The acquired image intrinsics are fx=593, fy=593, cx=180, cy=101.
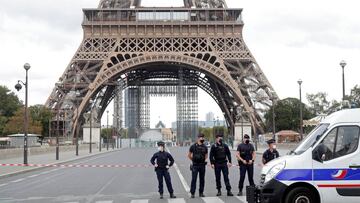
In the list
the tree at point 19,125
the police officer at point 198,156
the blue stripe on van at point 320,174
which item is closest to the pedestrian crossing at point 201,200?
the police officer at point 198,156

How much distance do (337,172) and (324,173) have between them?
10.0 inches

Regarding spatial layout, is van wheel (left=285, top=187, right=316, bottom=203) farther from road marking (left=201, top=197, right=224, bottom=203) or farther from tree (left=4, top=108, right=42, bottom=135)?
tree (left=4, top=108, right=42, bottom=135)

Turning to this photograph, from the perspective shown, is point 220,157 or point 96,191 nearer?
point 220,157

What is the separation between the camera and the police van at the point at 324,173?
11492 millimetres

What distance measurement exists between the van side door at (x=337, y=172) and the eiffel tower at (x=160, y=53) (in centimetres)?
6065

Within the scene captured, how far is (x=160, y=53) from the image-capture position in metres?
74.2

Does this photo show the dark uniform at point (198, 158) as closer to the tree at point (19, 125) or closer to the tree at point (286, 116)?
the tree at point (286, 116)

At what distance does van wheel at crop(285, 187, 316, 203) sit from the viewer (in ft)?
37.7

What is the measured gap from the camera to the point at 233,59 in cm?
7225

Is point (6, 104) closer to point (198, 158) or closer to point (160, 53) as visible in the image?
point (160, 53)

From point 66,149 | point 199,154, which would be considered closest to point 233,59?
point 66,149

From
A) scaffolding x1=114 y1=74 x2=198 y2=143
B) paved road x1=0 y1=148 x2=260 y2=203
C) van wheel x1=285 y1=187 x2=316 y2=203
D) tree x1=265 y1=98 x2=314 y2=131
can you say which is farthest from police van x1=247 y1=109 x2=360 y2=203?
scaffolding x1=114 y1=74 x2=198 y2=143

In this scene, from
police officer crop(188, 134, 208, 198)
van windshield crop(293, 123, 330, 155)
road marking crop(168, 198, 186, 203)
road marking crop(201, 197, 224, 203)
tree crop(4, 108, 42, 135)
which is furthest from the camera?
tree crop(4, 108, 42, 135)

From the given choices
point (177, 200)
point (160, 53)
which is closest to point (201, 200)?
point (177, 200)
